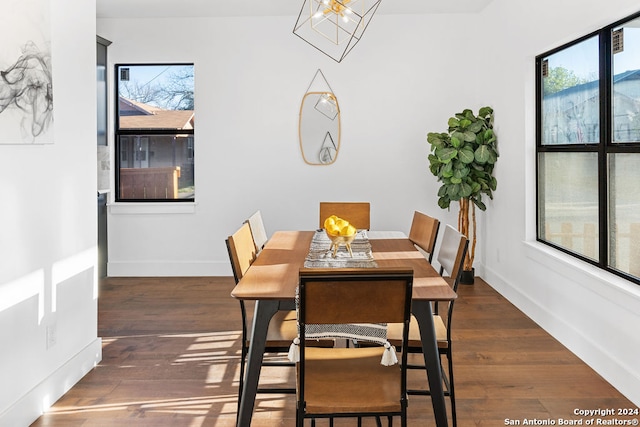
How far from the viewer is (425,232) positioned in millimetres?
3543

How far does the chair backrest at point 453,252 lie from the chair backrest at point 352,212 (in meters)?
1.27

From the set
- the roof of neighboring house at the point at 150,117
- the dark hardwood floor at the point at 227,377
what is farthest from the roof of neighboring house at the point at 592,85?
the roof of neighboring house at the point at 150,117

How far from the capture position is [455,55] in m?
5.79

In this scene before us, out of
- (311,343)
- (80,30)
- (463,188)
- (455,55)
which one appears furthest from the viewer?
(455,55)

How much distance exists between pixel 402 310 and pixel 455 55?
451cm

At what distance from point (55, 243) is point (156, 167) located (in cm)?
323

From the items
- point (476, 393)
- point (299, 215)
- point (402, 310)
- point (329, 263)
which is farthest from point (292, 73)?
point (402, 310)

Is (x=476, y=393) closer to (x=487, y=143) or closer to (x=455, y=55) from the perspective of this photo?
(x=487, y=143)

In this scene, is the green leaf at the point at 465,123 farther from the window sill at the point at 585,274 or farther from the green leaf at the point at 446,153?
the window sill at the point at 585,274

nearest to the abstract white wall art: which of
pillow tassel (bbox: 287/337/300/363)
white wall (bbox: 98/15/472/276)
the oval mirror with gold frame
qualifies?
pillow tassel (bbox: 287/337/300/363)

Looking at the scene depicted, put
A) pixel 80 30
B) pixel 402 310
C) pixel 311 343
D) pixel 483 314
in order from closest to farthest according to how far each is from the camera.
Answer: pixel 402 310, pixel 311 343, pixel 80 30, pixel 483 314

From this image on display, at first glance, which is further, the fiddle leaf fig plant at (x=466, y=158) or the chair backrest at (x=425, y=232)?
the fiddle leaf fig plant at (x=466, y=158)

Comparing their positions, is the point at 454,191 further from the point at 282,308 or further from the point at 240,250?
the point at 282,308

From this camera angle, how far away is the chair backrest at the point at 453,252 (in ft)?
8.58
